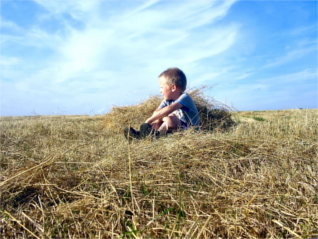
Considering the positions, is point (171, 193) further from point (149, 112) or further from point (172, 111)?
point (149, 112)

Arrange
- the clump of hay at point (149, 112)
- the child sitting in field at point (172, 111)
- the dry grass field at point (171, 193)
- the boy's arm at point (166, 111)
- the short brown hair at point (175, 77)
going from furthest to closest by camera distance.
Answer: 1. the clump of hay at point (149, 112)
2. the short brown hair at point (175, 77)
3. the boy's arm at point (166, 111)
4. the child sitting in field at point (172, 111)
5. the dry grass field at point (171, 193)

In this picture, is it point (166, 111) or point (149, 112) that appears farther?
point (149, 112)

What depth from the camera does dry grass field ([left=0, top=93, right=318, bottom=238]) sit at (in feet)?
3.91

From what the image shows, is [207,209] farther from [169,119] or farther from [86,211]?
[169,119]

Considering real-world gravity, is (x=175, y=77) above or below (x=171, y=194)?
above

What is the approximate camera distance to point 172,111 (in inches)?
143

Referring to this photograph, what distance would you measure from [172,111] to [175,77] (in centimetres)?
71

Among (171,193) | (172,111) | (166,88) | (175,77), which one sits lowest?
(171,193)

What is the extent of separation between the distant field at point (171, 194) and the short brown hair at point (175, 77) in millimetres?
1812

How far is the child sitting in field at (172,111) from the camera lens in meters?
3.43

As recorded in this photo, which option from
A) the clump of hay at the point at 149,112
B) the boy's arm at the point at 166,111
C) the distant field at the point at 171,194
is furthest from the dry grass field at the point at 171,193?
the clump of hay at the point at 149,112

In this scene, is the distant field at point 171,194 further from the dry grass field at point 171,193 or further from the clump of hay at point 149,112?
the clump of hay at point 149,112

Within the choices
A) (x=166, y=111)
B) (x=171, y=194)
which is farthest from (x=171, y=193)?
(x=166, y=111)

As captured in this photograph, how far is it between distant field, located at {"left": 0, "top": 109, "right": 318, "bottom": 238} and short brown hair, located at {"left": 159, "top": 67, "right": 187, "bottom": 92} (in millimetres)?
1812
